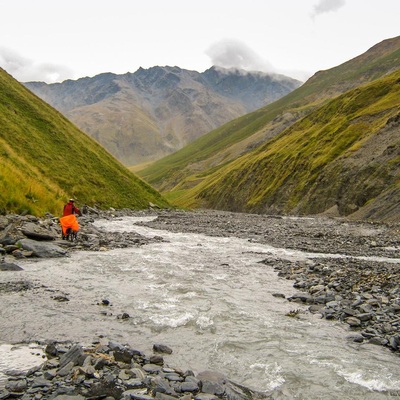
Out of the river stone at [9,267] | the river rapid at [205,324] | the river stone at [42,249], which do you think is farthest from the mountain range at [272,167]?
the river rapid at [205,324]

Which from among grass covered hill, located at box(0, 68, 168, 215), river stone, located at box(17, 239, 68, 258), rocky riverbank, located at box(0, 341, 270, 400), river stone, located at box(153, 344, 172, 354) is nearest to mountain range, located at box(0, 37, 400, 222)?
grass covered hill, located at box(0, 68, 168, 215)

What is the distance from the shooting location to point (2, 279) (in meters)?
15.8

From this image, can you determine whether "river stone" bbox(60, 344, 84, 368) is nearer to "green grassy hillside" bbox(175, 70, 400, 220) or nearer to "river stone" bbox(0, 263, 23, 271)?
"river stone" bbox(0, 263, 23, 271)

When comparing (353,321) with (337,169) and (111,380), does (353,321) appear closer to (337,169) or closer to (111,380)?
(111,380)

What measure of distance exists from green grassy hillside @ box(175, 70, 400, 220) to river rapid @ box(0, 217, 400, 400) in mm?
45436

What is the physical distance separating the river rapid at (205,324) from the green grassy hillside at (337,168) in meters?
45.4

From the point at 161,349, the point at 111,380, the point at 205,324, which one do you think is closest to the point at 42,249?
the point at 205,324

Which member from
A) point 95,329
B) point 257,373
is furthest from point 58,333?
point 257,373

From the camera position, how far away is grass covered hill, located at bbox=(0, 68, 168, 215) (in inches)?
2099

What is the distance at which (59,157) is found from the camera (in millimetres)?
60375

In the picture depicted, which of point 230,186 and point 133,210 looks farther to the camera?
point 230,186

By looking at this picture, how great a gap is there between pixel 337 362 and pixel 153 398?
559 cm

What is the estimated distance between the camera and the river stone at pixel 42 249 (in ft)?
69.4

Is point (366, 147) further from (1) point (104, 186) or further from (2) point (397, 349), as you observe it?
(2) point (397, 349)
